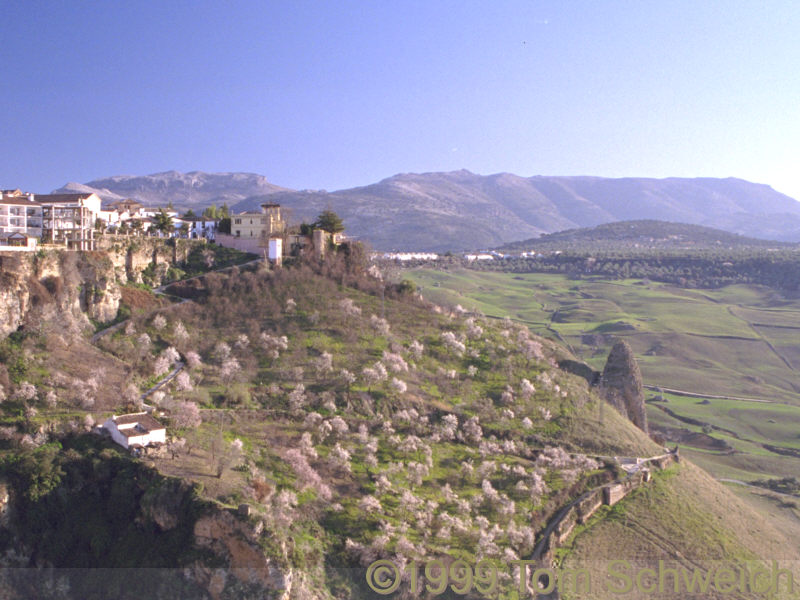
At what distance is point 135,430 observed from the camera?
3023 centimetres

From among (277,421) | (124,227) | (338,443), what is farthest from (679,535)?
(124,227)

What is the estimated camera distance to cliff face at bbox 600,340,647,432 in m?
48.7

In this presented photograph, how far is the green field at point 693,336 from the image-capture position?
201 feet

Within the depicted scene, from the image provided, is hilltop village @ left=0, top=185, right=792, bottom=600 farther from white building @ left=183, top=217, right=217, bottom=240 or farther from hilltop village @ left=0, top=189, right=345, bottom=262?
white building @ left=183, top=217, right=217, bottom=240

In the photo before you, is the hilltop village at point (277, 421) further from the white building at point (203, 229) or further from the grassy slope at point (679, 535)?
the white building at point (203, 229)

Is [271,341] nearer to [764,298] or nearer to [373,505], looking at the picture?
[373,505]

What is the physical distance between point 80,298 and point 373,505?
72.6ft

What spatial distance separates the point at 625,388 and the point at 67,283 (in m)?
36.3

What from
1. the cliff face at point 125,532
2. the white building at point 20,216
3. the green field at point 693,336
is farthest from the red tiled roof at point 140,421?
the green field at point 693,336

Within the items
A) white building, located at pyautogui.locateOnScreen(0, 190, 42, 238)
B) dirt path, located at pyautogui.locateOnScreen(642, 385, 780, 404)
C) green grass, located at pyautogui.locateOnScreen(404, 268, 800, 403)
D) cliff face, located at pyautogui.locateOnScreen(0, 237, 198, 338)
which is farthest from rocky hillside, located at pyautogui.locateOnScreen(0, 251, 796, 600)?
green grass, located at pyautogui.locateOnScreen(404, 268, 800, 403)

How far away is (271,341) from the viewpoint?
142ft

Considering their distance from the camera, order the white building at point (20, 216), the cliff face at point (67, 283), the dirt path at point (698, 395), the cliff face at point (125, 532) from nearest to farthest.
Answer: the cliff face at point (125, 532)
the cliff face at point (67, 283)
the white building at point (20, 216)
the dirt path at point (698, 395)

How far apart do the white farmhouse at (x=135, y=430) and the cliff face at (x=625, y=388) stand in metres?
30.5

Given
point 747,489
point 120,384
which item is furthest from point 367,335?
point 747,489
